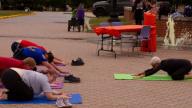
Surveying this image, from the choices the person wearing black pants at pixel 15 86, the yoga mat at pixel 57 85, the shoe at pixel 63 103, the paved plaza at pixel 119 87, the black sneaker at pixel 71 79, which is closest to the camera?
the shoe at pixel 63 103

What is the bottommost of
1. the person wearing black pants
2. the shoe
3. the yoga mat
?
the yoga mat

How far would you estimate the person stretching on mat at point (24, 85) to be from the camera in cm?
936

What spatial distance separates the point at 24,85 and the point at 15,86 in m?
0.15

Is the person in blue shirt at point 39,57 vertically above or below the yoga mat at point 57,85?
above

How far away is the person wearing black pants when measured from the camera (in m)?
9.34

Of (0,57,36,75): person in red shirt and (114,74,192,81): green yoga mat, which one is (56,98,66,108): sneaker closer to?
(0,57,36,75): person in red shirt

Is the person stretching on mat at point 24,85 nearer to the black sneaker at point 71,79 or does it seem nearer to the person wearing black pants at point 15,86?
the person wearing black pants at point 15,86

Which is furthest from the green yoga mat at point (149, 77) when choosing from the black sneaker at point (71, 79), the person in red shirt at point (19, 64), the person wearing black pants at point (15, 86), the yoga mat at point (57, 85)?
the person wearing black pants at point (15, 86)

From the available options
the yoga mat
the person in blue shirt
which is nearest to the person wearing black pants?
the yoga mat

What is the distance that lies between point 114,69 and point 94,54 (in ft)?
12.9

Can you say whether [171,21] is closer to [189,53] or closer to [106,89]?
[189,53]

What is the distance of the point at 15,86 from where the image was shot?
30.8ft

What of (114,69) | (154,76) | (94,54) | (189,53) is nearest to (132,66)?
(114,69)

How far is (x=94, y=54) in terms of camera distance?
1809 centimetres
